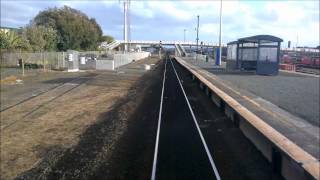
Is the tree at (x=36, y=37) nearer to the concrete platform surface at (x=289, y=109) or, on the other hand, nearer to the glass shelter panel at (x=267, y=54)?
the glass shelter panel at (x=267, y=54)

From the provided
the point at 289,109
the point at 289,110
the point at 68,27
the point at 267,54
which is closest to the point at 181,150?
the point at 289,110

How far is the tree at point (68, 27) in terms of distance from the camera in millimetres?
86438

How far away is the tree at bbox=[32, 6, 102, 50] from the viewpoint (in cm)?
8644

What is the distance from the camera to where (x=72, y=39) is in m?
87.2

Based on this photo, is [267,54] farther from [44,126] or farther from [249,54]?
[44,126]

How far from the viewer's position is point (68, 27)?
8769 cm

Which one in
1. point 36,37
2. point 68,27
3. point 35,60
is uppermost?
point 68,27

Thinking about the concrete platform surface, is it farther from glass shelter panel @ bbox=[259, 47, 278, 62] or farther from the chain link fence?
the chain link fence

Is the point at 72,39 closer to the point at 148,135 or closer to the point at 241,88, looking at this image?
the point at 241,88

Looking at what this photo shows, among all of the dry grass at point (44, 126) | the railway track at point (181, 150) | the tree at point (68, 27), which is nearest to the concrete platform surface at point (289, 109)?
the railway track at point (181, 150)

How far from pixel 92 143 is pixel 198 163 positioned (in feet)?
13.7

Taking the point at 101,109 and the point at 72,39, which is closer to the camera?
the point at 101,109

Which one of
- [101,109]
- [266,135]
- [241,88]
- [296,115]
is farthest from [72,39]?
[266,135]

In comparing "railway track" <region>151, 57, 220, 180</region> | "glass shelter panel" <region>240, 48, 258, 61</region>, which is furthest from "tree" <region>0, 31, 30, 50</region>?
"railway track" <region>151, 57, 220, 180</region>
